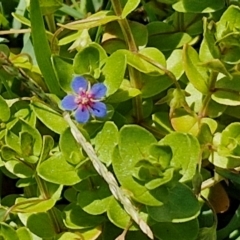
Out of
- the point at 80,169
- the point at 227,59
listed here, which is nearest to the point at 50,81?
the point at 80,169

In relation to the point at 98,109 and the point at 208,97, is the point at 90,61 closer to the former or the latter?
the point at 98,109

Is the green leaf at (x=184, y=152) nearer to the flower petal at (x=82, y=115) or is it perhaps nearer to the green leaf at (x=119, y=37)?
the flower petal at (x=82, y=115)

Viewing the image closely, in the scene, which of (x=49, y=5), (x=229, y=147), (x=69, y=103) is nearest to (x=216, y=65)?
(x=229, y=147)

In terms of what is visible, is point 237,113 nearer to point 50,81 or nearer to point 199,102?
point 199,102

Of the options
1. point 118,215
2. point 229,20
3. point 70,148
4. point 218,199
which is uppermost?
point 229,20

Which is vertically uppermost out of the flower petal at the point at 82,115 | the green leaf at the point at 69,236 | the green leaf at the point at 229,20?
the green leaf at the point at 229,20

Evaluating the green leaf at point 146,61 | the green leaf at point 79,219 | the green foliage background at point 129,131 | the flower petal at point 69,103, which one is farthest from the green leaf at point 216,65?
the green leaf at point 79,219
